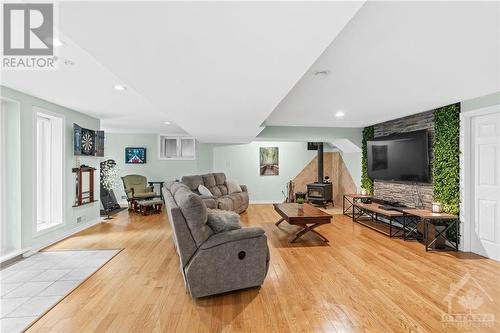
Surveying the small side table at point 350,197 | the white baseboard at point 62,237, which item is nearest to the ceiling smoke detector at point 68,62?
the white baseboard at point 62,237

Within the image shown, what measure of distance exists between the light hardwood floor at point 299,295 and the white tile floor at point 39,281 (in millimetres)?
135

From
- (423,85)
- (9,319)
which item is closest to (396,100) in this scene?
(423,85)

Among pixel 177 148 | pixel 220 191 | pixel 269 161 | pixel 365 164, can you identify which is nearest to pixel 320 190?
pixel 365 164

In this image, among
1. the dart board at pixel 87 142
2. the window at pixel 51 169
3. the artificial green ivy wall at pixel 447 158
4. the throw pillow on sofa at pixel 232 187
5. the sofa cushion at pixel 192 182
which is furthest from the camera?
the throw pillow on sofa at pixel 232 187

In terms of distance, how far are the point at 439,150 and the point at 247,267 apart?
3815 mm

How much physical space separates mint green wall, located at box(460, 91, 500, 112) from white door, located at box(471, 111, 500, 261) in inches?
6.6

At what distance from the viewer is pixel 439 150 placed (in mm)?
4039

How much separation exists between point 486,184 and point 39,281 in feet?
19.5

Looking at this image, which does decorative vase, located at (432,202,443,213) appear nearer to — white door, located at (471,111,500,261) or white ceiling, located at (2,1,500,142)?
white door, located at (471,111,500,261)

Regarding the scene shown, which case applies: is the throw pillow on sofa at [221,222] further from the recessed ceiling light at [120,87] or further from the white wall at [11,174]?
the white wall at [11,174]

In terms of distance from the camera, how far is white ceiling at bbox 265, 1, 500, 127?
1585 mm

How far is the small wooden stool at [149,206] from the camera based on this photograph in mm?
6207

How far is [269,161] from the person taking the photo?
8.22 m

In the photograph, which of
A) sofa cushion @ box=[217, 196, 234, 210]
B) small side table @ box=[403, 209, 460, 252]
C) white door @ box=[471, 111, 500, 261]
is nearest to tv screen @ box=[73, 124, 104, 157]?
sofa cushion @ box=[217, 196, 234, 210]
